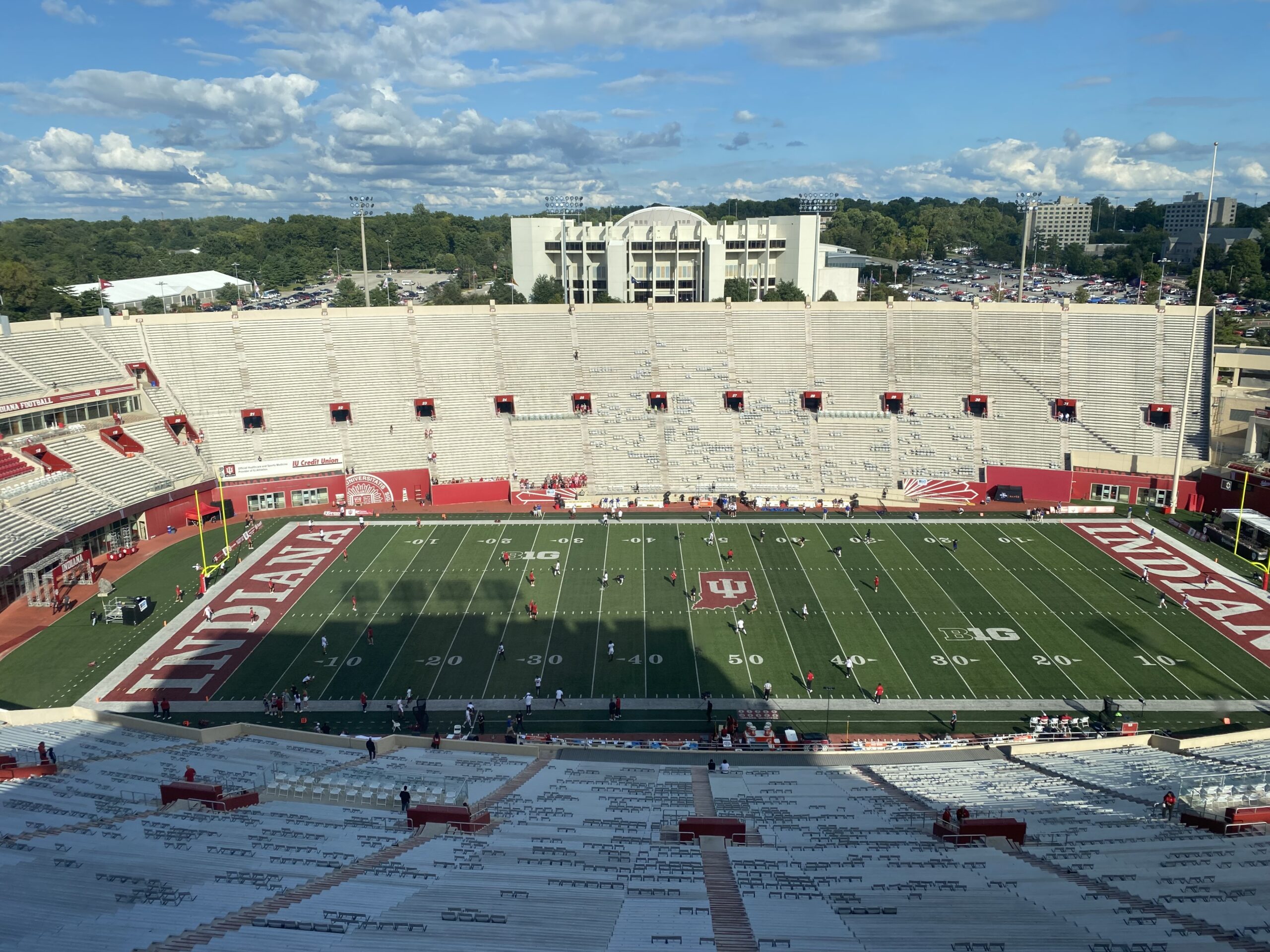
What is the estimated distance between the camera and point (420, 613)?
32469 millimetres

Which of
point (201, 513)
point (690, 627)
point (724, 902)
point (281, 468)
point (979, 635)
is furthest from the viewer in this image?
point (281, 468)

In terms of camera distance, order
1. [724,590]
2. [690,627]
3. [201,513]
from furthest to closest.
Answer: [201,513], [724,590], [690,627]

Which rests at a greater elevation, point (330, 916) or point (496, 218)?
point (496, 218)

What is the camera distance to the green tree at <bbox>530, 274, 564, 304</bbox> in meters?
81.3

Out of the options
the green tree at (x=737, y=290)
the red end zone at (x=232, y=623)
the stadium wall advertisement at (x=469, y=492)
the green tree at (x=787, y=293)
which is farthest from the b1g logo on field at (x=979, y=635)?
the green tree at (x=737, y=290)

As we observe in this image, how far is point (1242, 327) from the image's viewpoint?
8381cm

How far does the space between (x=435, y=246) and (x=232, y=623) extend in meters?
131

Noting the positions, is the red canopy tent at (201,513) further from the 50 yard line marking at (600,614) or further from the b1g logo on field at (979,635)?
the b1g logo on field at (979,635)

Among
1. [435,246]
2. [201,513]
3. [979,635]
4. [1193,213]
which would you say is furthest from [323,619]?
[1193,213]

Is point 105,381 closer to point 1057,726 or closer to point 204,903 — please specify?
point 204,903

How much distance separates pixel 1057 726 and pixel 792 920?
17498 millimetres

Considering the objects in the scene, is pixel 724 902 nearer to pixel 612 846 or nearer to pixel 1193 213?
pixel 612 846

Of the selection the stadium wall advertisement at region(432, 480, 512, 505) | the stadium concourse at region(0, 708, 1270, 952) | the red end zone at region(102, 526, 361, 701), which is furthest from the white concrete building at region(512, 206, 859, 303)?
the stadium concourse at region(0, 708, 1270, 952)

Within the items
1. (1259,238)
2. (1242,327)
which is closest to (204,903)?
(1242,327)
